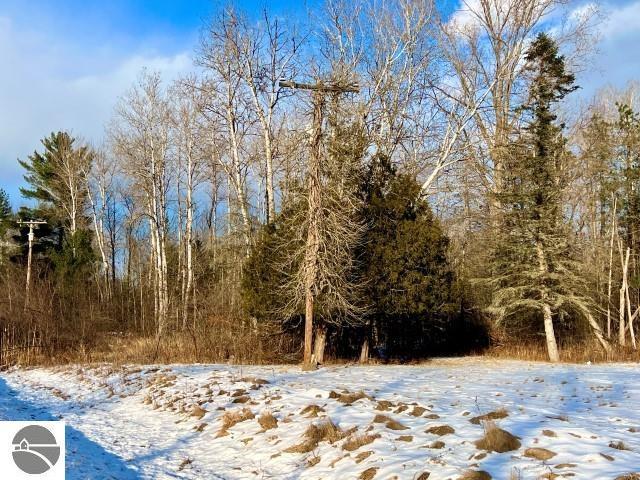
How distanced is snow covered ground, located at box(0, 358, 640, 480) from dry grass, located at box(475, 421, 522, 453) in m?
0.11

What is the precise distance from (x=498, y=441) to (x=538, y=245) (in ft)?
41.7

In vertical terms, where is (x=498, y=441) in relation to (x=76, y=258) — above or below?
below

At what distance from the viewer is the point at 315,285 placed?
1417 centimetres

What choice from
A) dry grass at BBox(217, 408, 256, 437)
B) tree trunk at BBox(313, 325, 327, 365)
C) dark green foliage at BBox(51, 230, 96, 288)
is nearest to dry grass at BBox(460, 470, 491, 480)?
Result: dry grass at BBox(217, 408, 256, 437)

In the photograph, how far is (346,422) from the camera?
8.21 meters

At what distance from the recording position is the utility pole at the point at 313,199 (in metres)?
14.0

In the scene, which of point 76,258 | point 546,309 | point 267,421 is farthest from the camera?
point 76,258

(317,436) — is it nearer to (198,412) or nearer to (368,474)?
(368,474)

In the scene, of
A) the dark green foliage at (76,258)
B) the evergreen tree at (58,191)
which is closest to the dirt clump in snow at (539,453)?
the dark green foliage at (76,258)

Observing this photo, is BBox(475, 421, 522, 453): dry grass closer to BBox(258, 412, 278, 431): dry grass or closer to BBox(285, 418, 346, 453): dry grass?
BBox(285, 418, 346, 453): dry grass

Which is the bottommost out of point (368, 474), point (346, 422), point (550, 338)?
point (368, 474)

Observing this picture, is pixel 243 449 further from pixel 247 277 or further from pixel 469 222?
pixel 469 222

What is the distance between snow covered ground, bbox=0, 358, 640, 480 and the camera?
6098mm

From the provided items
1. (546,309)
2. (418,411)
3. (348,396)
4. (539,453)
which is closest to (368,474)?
(539,453)
